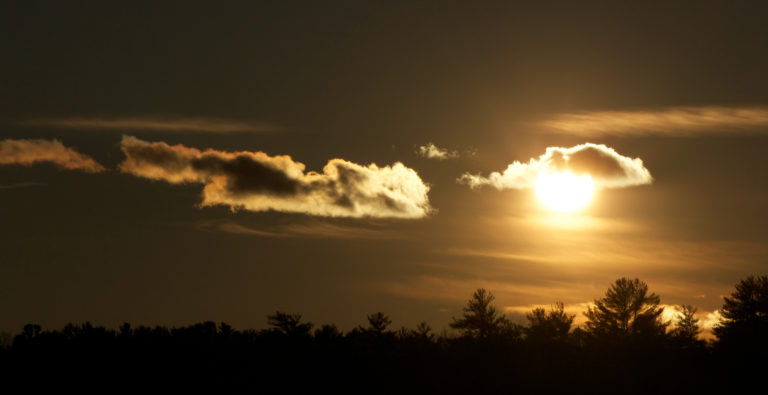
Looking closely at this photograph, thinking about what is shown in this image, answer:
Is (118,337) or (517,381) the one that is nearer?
(118,337)

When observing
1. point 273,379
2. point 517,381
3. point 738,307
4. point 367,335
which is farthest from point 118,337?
point 738,307

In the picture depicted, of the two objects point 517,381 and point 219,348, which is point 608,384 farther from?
point 219,348

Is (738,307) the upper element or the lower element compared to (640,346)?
upper

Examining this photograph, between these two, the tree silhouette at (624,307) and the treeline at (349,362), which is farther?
the tree silhouette at (624,307)

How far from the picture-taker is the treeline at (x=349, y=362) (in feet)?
82.0

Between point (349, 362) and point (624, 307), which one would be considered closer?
point (349, 362)

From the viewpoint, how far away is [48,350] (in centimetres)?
2552

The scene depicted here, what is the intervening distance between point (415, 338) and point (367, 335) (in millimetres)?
2456

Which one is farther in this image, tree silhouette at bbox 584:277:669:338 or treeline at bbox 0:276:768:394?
tree silhouette at bbox 584:277:669:338

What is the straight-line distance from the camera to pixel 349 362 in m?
28.7

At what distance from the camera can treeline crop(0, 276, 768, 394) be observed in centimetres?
2498

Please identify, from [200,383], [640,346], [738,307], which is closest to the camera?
[200,383]

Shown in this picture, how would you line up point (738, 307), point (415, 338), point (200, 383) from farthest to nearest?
point (738, 307)
point (415, 338)
point (200, 383)

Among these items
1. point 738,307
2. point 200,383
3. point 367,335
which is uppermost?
point 738,307
